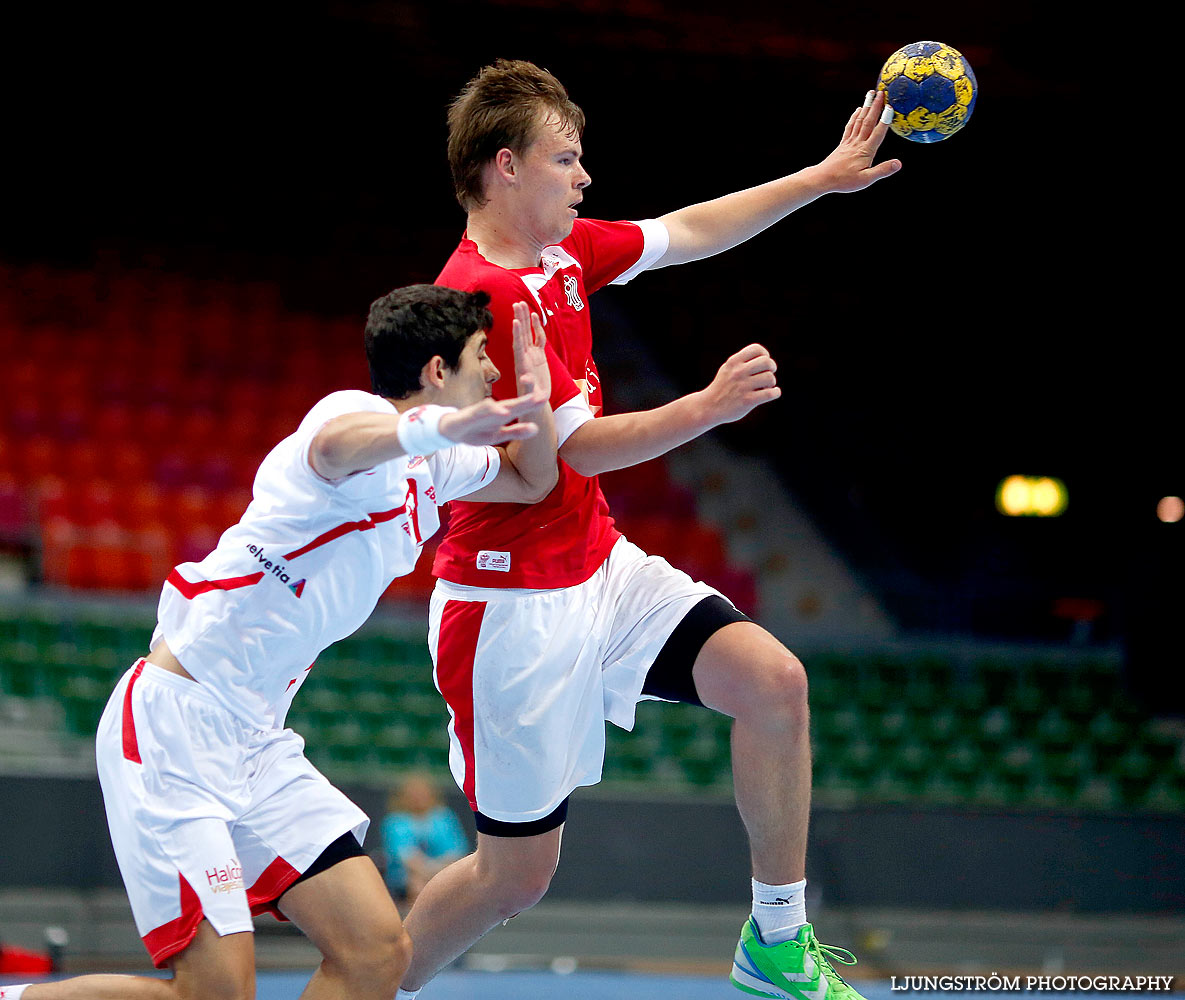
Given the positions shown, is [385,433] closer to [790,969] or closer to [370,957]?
[370,957]

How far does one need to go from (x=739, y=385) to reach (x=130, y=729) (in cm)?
171

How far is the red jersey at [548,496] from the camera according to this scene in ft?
12.1

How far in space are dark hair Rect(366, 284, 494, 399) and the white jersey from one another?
0.41ft

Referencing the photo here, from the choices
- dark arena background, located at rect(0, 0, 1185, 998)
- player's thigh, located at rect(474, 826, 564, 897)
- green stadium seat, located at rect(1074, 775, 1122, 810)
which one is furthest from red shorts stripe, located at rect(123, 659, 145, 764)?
green stadium seat, located at rect(1074, 775, 1122, 810)

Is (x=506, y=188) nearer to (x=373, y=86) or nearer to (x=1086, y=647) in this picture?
(x=1086, y=647)

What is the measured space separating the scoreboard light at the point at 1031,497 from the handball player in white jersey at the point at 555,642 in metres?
11.0

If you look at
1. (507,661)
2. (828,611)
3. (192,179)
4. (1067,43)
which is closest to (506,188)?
(507,661)

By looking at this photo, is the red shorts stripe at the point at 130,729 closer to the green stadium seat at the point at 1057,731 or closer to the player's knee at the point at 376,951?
the player's knee at the point at 376,951

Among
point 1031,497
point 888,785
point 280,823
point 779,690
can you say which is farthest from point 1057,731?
Answer: point 280,823

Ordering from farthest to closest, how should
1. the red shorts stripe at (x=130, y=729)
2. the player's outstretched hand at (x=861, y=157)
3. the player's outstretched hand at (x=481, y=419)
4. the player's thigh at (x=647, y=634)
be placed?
the player's outstretched hand at (x=861, y=157), the player's thigh at (x=647, y=634), the red shorts stripe at (x=130, y=729), the player's outstretched hand at (x=481, y=419)

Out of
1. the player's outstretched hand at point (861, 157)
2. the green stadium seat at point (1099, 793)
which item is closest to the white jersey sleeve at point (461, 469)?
the player's outstretched hand at point (861, 157)

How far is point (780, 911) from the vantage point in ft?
12.2

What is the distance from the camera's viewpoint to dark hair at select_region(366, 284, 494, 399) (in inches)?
131

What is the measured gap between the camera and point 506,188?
152 inches
